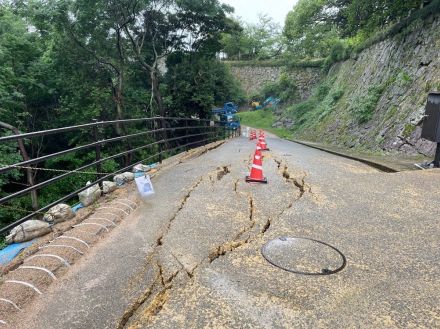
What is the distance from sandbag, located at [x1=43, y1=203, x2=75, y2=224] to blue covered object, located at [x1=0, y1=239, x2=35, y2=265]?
1.24 feet

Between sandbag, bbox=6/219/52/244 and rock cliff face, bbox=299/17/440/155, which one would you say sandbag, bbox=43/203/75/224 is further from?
rock cliff face, bbox=299/17/440/155

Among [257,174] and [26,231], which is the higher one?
[257,174]

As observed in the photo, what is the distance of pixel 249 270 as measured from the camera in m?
2.38

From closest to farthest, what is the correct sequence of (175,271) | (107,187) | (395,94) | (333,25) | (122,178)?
(175,271), (107,187), (122,178), (395,94), (333,25)

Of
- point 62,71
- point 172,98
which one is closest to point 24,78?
point 62,71

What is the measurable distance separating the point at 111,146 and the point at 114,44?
5.38 metres

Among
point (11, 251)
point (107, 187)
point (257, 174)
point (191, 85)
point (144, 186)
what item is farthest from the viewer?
point (191, 85)

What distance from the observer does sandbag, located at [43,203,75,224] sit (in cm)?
332

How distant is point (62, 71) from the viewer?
15969mm

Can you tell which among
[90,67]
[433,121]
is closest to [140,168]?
[433,121]

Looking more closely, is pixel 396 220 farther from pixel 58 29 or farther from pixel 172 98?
pixel 172 98

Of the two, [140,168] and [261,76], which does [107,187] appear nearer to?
[140,168]

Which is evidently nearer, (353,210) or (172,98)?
(353,210)

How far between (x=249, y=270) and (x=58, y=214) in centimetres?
218
